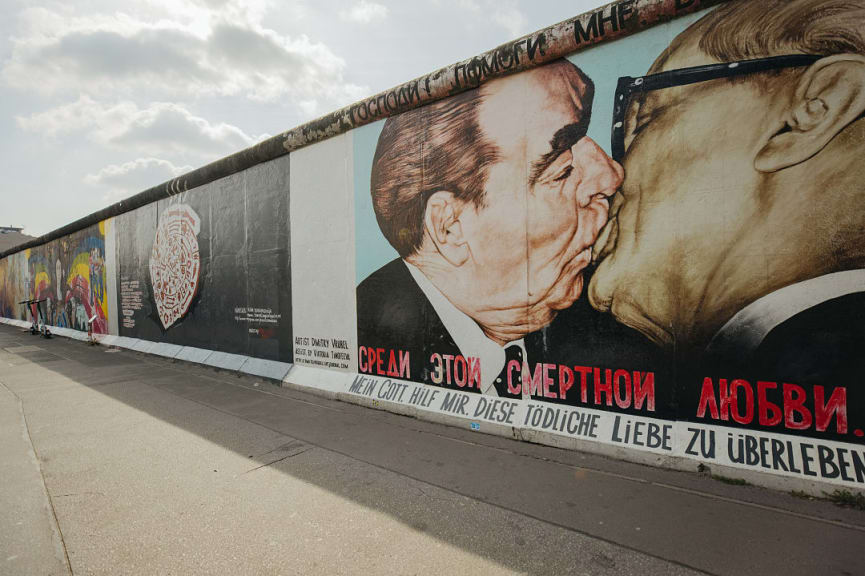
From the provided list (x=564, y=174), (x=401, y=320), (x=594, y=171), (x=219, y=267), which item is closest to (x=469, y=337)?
(x=401, y=320)

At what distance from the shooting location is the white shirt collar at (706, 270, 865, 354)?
346 centimetres

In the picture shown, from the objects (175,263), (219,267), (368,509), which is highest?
(175,263)

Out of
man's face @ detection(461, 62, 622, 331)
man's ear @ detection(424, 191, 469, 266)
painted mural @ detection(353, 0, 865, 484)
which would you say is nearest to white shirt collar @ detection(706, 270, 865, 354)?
painted mural @ detection(353, 0, 865, 484)

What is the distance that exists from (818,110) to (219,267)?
10.7 metres

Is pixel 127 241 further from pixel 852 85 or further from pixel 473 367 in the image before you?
pixel 852 85

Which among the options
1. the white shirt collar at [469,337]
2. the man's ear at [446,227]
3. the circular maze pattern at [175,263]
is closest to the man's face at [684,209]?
the white shirt collar at [469,337]

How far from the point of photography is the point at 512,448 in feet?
Result: 15.3

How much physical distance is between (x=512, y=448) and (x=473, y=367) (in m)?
1.21

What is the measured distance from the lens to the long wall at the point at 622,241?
11.6ft

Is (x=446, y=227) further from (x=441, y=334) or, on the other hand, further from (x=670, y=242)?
(x=670, y=242)

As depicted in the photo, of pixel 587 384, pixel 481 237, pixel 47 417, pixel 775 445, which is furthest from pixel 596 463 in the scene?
pixel 47 417

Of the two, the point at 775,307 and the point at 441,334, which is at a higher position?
the point at 775,307

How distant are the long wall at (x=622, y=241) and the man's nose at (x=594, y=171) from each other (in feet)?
0.05

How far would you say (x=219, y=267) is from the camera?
32.9ft
